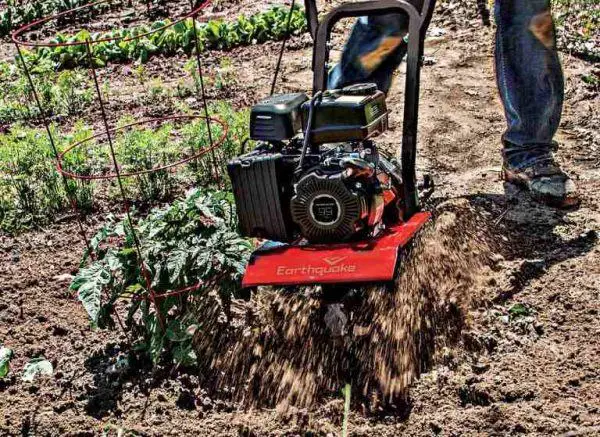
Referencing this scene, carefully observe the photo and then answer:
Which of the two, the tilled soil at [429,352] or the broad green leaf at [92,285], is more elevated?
the broad green leaf at [92,285]

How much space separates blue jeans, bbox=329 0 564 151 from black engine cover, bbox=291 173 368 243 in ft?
2.63

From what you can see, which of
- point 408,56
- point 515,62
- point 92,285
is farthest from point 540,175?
point 92,285

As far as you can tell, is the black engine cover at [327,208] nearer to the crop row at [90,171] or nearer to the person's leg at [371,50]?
the person's leg at [371,50]

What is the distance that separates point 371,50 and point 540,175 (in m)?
0.83

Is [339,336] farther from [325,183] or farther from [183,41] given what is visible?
[183,41]

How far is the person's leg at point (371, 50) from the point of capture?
10.2 ft

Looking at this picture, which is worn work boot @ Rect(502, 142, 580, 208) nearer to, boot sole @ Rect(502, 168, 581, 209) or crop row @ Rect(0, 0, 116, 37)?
boot sole @ Rect(502, 168, 581, 209)

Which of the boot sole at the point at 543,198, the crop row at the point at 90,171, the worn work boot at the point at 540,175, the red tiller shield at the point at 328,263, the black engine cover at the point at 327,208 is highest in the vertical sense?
the black engine cover at the point at 327,208

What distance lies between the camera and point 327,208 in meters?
2.41

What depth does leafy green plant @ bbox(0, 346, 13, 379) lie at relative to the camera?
259 cm

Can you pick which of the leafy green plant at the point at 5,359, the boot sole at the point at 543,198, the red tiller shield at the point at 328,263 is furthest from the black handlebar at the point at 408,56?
the leafy green plant at the point at 5,359

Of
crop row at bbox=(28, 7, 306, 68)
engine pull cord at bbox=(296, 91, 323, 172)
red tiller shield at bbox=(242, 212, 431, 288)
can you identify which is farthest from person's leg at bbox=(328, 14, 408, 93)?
crop row at bbox=(28, 7, 306, 68)

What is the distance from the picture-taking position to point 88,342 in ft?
8.94

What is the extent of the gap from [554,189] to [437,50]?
2.34 m
